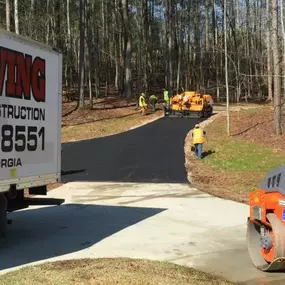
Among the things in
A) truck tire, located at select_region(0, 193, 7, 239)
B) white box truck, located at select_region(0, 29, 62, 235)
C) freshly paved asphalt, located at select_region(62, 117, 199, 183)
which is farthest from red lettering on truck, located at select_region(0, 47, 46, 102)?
freshly paved asphalt, located at select_region(62, 117, 199, 183)

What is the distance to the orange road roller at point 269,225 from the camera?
600cm

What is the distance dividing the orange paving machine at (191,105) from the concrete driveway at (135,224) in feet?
48.7

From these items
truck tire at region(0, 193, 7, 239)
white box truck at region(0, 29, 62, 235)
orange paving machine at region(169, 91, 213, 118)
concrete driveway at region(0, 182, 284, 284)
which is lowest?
concrete driveway at region(0, 182, 284, 284)

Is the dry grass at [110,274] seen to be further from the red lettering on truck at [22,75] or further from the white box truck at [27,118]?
the red lettering on truck at [22,75]

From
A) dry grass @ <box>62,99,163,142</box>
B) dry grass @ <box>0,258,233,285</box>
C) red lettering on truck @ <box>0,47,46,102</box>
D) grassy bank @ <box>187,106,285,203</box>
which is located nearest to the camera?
dry grass @ <box>0,258,233,285</box>

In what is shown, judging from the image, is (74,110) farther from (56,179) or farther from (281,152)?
(56,179)

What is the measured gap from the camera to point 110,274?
606 cm

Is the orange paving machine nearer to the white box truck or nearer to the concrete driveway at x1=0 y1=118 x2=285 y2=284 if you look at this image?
the concrete driveway at x1=0 y1=118 x2=285 y2=284

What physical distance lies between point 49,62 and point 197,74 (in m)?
61.1

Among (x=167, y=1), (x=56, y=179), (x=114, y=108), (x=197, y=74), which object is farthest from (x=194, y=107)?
(x=197, y=74)

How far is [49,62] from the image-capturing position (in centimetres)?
888

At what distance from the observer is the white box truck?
24.8ft

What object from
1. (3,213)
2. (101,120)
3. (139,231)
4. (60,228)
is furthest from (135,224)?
(101,120)

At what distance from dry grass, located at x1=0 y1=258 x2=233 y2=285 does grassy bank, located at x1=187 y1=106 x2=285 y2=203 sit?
7.31 meters
